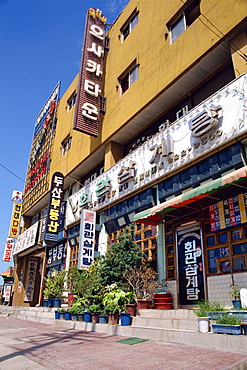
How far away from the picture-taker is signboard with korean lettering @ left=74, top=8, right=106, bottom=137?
58.9 ft

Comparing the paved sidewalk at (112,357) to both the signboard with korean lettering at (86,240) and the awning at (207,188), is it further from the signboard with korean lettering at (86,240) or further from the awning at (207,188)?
the signboard with korean lettering at (86,240)

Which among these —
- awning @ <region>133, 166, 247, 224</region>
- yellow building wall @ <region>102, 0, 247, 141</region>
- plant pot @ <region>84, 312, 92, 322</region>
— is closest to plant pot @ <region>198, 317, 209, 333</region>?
awning @ <region>133, 166, 247, 224</region>

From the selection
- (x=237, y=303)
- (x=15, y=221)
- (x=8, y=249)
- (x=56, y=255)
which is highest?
(x=15, y=221)

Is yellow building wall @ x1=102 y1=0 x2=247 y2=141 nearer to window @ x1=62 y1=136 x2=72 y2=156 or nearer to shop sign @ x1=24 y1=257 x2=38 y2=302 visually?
window @ x1=62 y1=136 x2=72 y2=156

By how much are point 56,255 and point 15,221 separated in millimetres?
13937

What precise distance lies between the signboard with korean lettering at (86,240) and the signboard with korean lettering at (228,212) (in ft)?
25.9

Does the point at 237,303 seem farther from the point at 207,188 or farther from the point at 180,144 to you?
the point at 180,144

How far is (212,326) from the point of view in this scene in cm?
661

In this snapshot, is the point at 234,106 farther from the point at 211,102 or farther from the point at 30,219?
the point at 30,219

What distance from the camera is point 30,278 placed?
99.0 ft

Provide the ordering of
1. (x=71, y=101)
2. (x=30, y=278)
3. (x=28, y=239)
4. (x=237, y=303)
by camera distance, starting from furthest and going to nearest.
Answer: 1. (x=30, y=278)
2. (x=28, y=239)
3. (x=71, y=101)
4. (x=237, y=303)

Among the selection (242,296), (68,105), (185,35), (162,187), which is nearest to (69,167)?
(68,105)

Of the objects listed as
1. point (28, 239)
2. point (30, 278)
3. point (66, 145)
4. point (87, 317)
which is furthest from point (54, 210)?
point (30, 278)

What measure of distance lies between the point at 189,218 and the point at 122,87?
10467mm
